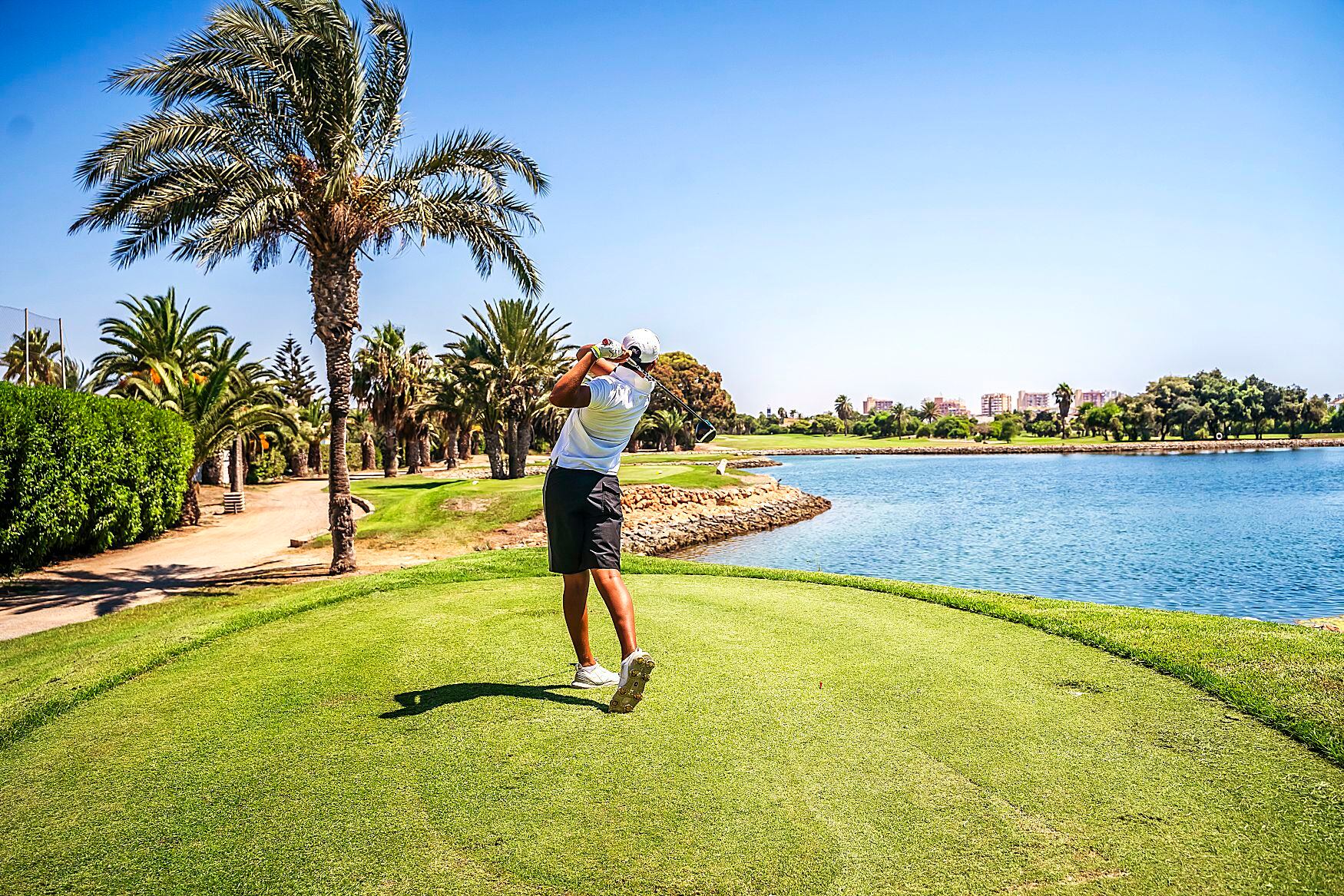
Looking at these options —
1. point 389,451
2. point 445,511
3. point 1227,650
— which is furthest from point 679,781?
point 389,451

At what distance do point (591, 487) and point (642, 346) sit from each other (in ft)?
3.52

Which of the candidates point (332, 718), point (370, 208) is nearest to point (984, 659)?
point (332, 718)

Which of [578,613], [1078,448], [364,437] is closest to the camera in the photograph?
[578,613]

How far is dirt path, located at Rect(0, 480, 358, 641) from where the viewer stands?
11.8 metres

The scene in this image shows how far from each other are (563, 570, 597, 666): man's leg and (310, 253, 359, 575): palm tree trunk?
10.2 m

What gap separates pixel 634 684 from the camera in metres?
4.88

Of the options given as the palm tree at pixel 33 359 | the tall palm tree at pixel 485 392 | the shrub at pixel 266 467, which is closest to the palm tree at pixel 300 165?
the palm tree at pixel 33 359

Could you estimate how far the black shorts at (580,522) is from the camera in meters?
5.40

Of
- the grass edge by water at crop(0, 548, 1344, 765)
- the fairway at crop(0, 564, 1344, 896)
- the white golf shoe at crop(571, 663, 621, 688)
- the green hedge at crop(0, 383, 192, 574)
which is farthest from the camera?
the green hedge at crop(0, 383, 192, 574)

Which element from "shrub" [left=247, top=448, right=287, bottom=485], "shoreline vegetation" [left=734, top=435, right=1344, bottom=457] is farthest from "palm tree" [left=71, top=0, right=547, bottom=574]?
"shoreline vegetation" [left=734, top=435, right=1344, bottom=457]

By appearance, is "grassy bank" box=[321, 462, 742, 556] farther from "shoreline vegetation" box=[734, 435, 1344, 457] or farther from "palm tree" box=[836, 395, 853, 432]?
"palm tree" box=[836, 395, 853, 432]

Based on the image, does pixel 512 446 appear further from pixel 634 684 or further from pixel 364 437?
pixel 634 684

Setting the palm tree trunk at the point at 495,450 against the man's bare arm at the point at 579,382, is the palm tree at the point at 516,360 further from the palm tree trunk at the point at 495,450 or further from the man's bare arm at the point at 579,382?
the man's bare arm at the point at 579,382

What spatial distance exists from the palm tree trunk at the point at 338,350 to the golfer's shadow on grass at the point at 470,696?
9.99 metres
